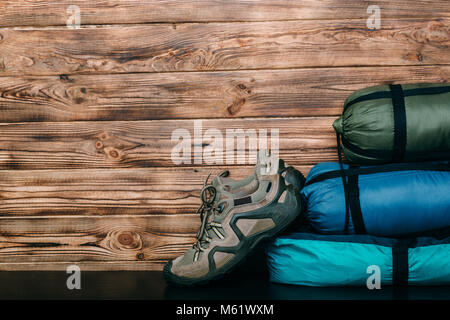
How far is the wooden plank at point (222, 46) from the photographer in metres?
1.03

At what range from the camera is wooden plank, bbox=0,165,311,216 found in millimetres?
1084

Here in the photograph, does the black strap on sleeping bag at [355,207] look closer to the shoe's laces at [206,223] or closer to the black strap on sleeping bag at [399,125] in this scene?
the black strap on sleeping bag at [399,125]

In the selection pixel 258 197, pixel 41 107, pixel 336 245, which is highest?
pixel 41 107

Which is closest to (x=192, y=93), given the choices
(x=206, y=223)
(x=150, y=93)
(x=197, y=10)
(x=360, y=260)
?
(x=150, y=93)

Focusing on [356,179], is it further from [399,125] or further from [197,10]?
[197,10]

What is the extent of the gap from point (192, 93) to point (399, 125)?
56cm

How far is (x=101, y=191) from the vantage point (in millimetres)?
A: 1090

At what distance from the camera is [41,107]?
1079 millimetres

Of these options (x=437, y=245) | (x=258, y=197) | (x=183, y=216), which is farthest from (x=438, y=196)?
(x=183, y=216)

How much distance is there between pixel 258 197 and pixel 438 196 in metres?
0.40

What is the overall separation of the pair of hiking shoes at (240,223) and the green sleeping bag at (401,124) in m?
0.21
